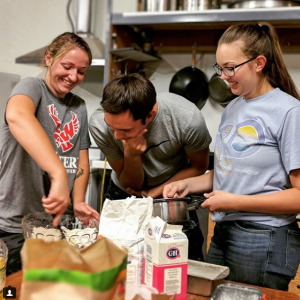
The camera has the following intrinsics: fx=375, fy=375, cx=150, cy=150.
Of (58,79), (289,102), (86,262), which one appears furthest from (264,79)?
(86,262)

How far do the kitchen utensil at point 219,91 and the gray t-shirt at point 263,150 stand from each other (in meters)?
1.47

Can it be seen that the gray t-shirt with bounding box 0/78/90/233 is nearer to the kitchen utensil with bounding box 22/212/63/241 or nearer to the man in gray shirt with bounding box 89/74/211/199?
the man in gray shirt with bounding box 89/74/211/199

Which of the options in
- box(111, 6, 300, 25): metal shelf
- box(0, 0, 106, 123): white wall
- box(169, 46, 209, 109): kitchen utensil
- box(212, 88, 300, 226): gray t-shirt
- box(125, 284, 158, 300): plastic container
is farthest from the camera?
box(0, 0, 106, 123): white wall

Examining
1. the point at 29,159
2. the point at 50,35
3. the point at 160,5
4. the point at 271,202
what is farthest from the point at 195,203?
the point at 50,35

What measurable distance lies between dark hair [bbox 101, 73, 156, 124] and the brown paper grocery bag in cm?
65

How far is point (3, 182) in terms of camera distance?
4.00 ft

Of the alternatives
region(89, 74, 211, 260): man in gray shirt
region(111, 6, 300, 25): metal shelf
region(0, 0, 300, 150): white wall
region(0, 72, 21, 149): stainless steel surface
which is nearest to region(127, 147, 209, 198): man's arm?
region(89, 74, 211, 260): man in gray shirt

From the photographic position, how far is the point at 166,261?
733mm

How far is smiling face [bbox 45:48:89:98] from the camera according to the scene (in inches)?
48.4

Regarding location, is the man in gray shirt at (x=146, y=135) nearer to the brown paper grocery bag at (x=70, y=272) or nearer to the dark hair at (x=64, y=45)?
the dark hair at (x=64, y=45)

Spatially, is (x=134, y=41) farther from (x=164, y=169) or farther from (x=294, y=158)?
(x=294, y=158)

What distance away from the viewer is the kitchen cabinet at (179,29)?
7.28 ft

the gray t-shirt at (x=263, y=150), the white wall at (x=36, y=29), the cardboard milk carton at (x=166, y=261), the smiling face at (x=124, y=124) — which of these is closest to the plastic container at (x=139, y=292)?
the cardboard milk carton at (x=166, y=261)

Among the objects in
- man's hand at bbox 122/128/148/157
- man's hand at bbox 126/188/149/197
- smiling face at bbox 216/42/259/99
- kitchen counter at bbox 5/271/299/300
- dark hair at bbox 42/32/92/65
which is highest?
dark hair at bbox 42/32/92/65
